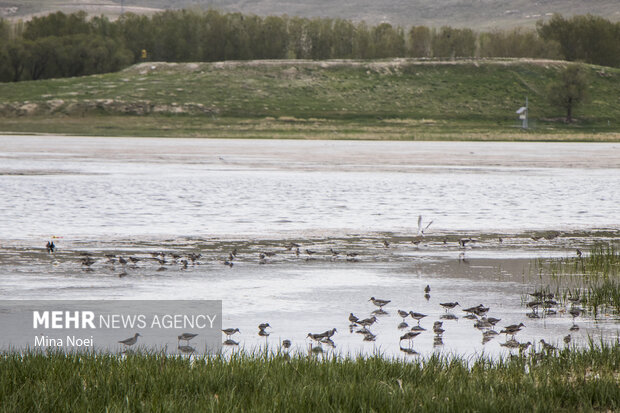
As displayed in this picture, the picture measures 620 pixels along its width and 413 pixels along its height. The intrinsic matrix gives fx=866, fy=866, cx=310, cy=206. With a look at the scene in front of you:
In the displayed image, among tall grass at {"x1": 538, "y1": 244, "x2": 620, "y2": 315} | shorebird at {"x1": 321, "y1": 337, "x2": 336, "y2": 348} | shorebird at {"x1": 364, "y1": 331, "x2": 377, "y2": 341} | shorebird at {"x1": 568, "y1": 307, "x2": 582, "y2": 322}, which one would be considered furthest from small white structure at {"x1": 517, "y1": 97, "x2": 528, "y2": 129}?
shorebird at {"x1": 321, "y1": 337, "x2": 336, "y2": 348}

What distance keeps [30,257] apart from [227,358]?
8.54 metres

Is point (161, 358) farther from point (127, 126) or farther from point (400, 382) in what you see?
point (127, 126)

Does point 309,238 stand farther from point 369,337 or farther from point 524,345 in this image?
point 524,345

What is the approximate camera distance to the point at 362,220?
23859 millimetres

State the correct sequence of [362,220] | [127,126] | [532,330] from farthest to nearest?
[127,126] → [362,220] → [532,330]

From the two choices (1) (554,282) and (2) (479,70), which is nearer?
(1) (554,282)

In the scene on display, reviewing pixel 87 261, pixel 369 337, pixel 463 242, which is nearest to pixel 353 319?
pixel 369 337

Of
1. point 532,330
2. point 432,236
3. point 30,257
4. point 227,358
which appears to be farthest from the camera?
point 432,236

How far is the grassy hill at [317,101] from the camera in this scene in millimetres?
104438

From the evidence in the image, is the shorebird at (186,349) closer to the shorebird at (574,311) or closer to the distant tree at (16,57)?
the shorebird at (574,311)

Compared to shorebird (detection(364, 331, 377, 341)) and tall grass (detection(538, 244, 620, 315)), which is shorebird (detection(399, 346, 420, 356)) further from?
tall grass (detection(538, 244, 620, 315))

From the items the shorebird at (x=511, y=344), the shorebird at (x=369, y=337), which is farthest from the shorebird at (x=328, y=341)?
the shorebird at (x=511, y=344)

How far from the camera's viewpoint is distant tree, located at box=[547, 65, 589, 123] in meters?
129

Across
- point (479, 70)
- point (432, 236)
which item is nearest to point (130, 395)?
point (432, 236)
